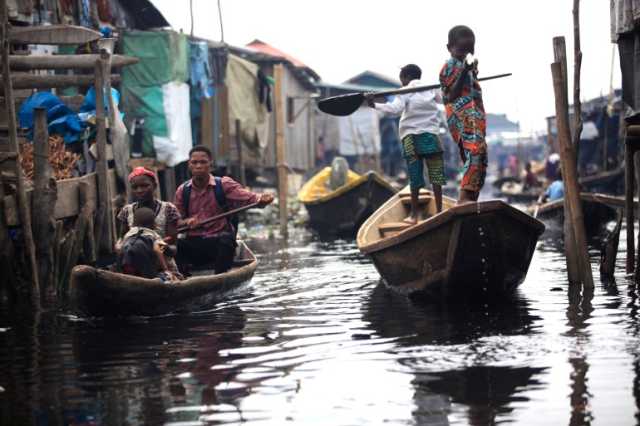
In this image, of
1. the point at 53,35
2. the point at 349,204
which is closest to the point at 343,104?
the point at 53,35

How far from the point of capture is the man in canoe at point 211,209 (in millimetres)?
9727

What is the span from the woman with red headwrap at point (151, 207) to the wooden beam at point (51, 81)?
8.38ft

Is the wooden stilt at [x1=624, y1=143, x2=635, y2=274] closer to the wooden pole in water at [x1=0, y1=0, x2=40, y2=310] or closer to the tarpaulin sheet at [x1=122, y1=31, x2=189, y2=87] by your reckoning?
the wooden pole in water at [x1=0, y1=0, x2=40, y2=310]

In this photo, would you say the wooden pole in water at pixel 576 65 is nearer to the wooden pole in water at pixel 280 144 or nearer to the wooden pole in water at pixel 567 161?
the wooden pole in water at pixel 567 161

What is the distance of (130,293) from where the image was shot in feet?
26.4

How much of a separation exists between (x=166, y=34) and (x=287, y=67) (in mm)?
13444

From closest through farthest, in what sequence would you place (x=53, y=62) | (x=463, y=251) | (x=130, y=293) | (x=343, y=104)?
(x=130, y=293) → (x=463, y=251) → (x=343, y=104) → (x=53, y=62)

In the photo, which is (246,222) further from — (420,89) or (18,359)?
(18,359)

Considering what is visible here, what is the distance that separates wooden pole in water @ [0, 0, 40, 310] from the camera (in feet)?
29.8

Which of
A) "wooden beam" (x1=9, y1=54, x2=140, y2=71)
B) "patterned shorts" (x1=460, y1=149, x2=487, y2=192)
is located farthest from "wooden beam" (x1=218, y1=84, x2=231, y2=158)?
"patterned shorts" (x1=460, y1=149, x2=487, y2=192)

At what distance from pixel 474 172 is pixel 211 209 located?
7.76ft

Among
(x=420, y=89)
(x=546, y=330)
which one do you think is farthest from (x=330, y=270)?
(x=546, y=330)

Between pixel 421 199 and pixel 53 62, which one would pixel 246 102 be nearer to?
pixel 421 199

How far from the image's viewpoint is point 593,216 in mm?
17078
